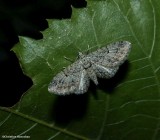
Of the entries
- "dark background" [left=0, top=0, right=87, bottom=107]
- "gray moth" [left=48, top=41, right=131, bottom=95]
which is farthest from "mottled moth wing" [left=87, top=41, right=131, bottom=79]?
"dark background" [left=0, top=0, right=87, bottom=107]

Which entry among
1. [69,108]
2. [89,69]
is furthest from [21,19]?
[69,108]

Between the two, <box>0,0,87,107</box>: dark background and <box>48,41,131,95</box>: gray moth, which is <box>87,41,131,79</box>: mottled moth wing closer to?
<box>48,41,131,95</box>: gray moth

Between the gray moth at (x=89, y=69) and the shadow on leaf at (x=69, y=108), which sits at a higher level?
the gray moth at (x=89, y=69)

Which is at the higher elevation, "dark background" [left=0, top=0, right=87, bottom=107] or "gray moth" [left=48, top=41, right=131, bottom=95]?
"gray moth" [left=48, top=41, right=131, bottom=95]

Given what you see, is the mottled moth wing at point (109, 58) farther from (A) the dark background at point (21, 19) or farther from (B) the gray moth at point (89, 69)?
(A) the dark background at point (21, 19)

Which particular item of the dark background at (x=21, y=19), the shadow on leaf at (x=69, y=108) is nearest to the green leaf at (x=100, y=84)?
the shadow on leaf at (x=69, y=108)

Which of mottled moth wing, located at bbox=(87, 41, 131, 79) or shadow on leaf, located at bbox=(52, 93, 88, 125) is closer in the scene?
mottled moth wing, located at bbox=(87, 41, 131, 79)

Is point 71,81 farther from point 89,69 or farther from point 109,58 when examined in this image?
point 109,58
